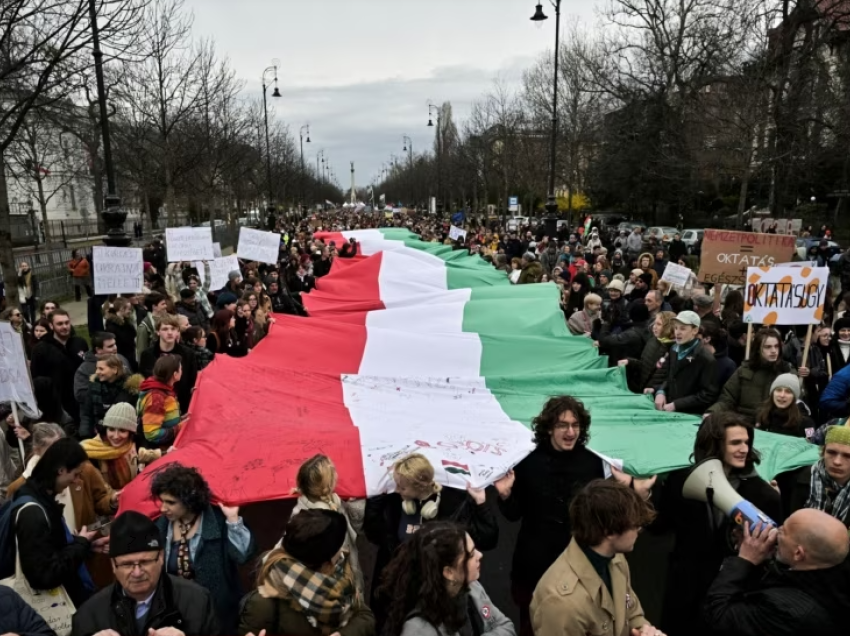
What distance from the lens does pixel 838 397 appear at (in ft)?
17.7

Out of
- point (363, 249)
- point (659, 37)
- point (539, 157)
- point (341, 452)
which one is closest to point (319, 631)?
point (341, 452)

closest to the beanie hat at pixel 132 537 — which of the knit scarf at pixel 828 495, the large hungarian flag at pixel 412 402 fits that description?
the large hungarian flag at pixel 412 402

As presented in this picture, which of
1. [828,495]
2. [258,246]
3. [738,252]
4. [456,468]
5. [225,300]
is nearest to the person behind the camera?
[828,495]

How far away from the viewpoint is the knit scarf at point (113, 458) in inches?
167

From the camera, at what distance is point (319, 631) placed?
268cm

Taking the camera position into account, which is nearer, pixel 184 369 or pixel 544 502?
pixel 544 502

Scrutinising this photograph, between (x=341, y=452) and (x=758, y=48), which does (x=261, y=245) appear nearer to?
(x=341, y=452)

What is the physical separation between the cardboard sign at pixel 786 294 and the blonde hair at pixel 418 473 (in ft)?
15.3

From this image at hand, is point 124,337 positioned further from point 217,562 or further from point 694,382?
point 694,382

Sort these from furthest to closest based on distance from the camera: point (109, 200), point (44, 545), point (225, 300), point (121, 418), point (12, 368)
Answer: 1. point (109, 200)
2. point (225, 300)
3. point (12, 368)
4. point (121, 418)
5. point (44, 545)

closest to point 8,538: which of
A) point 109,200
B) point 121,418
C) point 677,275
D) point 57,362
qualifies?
point 121,418

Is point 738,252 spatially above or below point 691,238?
above

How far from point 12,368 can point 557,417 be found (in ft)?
13.4

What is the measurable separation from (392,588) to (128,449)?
2.61m
